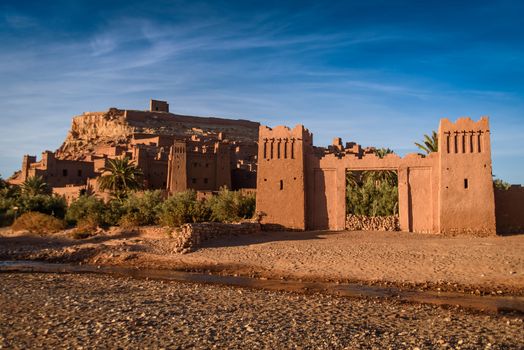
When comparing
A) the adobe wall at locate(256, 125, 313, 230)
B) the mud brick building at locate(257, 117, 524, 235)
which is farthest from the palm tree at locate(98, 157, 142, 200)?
the mud brick building at locate(257, 117, 524, 235)

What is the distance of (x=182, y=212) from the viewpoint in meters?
25.0

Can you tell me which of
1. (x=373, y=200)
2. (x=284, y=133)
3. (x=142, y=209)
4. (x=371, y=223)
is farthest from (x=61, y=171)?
(x=371, y=223)

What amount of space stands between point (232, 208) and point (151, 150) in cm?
2958

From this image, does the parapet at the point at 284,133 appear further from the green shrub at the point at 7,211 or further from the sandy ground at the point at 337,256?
the green shrub at the point at 7,211

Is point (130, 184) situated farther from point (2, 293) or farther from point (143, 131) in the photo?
point (143, 131)

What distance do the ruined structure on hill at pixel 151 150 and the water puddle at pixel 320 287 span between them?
20.9m

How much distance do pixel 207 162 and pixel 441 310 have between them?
113 feet

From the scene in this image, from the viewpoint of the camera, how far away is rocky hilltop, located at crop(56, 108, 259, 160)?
74375 mm

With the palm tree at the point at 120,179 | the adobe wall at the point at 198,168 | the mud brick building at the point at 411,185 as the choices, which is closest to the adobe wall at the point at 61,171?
the palm tree at the point at 120,179

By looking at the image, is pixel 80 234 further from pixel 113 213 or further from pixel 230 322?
A: pixel 230 322

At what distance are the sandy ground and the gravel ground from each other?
305 cm

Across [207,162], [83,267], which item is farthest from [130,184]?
[83,267]

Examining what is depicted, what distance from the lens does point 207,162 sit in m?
44.3

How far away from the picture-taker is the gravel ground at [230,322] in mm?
8203
